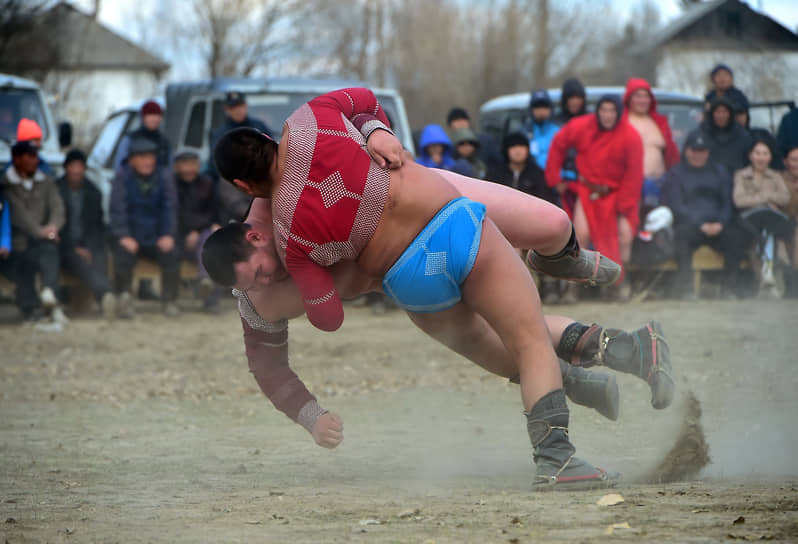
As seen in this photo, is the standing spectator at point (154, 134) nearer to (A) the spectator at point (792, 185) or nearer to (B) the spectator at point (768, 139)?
(B) the spectator at point (768, 139)

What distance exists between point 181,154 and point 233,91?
38.0 inches

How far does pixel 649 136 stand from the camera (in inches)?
370

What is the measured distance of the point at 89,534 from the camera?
298cm

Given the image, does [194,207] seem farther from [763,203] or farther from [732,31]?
[732,31]

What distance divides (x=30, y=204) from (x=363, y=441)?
5.24 meters

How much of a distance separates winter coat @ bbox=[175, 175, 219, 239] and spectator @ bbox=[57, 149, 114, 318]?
0.75 meters

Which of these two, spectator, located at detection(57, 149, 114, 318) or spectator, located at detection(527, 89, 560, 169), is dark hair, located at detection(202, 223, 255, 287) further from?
spectator, located at detection(527, 89, 560, 169)

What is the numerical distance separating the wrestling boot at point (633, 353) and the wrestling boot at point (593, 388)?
5cm

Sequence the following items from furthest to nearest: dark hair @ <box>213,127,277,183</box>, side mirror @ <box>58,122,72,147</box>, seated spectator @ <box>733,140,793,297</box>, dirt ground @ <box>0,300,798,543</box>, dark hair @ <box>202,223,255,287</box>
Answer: side mirror @ <box>58,122,72,147</box> → seated spectator @ <box>733,140,793,297</box> → dark hair @ <box>202,223,255,287</box> → dark hair @ <box>213,127,277,183</box> → dirt ground @ <box>0,300,798,543</box>

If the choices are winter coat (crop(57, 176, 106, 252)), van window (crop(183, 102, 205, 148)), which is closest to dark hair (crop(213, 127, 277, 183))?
winter coat (crop(57, 176, 106, 252))

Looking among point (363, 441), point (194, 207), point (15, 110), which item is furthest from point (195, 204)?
point (363, 441)

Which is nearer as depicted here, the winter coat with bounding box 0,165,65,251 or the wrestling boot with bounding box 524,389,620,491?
the wrestling boot with bounding box 524,389,620,491

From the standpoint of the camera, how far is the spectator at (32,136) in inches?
362

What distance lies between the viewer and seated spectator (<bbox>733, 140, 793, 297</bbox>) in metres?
9.30
